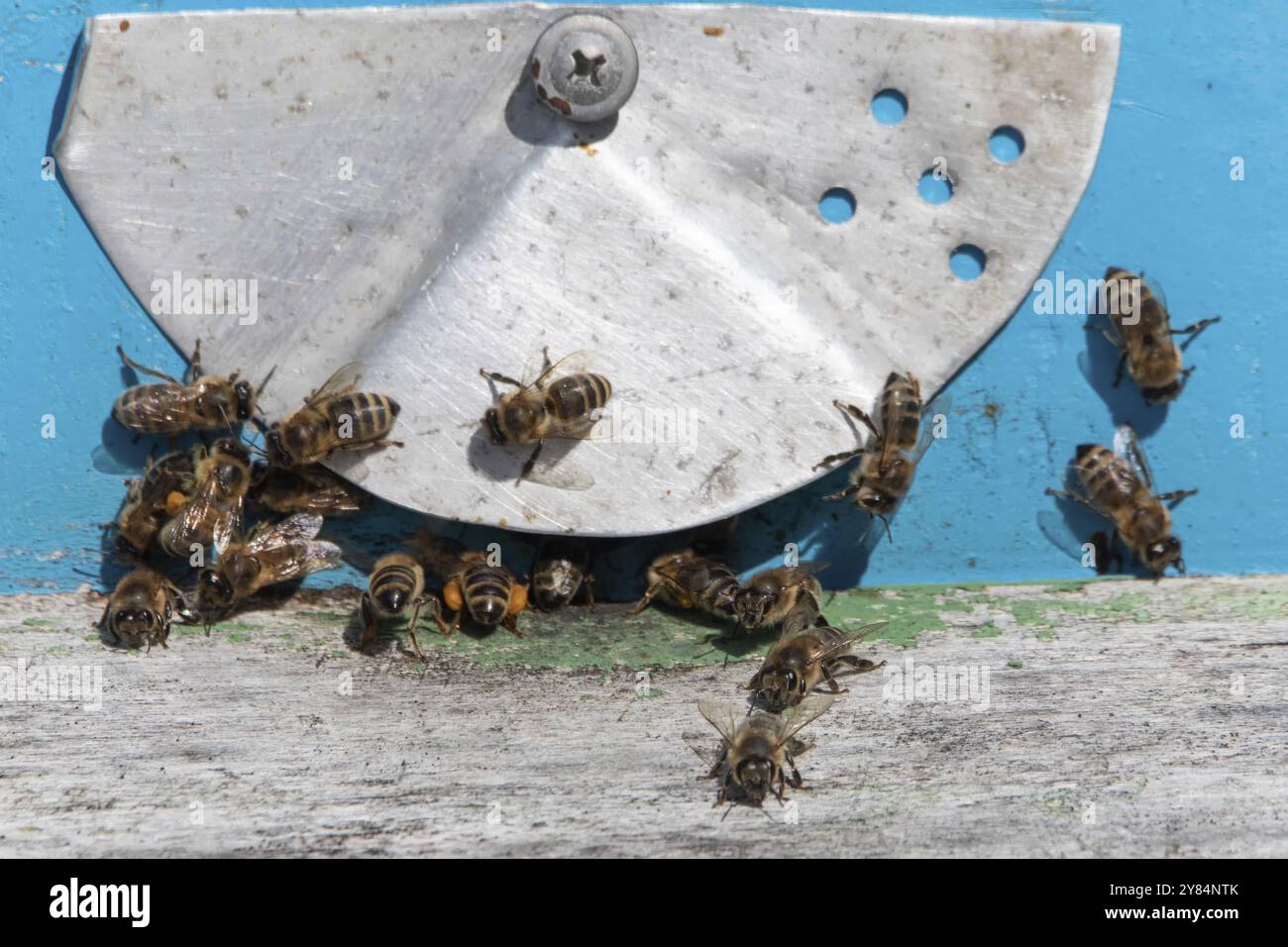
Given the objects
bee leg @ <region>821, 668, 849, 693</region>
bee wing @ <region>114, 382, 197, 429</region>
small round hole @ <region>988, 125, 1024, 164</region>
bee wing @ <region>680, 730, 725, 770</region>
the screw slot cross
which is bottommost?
bee wing @ <region>680, 730, 725, 770</region>

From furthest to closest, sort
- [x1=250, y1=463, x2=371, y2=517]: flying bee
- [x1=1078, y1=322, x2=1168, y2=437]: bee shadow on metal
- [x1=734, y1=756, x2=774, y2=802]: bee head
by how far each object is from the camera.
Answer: [x1=250, y1=463, x2=371, y2=517]: flying bee → [x1=1078, y1=322, x2=1168, y2=437]: bee shadow on metal → [x1=734, y1=756, x2=774, y2=802]: bee head

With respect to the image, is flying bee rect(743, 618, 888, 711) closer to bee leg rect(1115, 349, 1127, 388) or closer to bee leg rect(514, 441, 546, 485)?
bee leg rect(514, 441, 546, 485)

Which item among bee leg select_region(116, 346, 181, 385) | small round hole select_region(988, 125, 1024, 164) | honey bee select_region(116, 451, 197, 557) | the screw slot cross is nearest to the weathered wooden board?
honey bee select_region(116, 451, 197, 557)

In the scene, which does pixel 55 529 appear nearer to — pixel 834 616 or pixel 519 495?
pixel 519 495

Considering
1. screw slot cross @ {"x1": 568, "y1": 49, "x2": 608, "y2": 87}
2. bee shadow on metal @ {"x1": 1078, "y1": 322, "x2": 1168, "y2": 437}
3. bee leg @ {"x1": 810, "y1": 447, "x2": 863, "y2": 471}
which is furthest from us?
bee shadow on metal @ {"x1": 1078, "y1": 322, "x2": 1168, "y2": 437}

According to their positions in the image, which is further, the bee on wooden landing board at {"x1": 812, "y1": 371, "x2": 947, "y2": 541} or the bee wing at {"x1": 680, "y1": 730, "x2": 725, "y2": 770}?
the bee on wooden landing board at {"x1": 812, "y1": 371, "x2": 947, "y2": 541}
